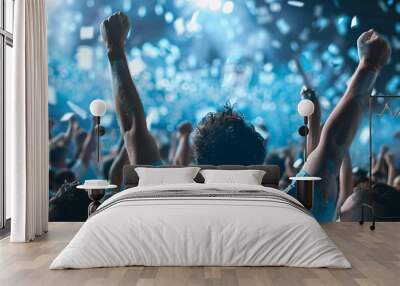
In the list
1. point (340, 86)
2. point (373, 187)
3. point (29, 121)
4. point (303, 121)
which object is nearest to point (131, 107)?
point (29, 121)

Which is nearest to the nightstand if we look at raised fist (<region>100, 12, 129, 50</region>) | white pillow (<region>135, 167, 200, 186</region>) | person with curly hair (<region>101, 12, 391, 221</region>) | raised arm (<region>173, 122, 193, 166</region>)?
→ person with curly hair (<region>101, 12, 391, 221</region>)

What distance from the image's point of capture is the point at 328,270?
430cm

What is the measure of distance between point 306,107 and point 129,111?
2292 millimetres

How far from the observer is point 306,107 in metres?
7.04

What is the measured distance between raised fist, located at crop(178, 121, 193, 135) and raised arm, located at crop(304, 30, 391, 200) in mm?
1639

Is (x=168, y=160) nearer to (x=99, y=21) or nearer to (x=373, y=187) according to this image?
(x=99, y=21)

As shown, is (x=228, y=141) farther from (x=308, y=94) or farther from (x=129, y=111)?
(x=129, y=111)

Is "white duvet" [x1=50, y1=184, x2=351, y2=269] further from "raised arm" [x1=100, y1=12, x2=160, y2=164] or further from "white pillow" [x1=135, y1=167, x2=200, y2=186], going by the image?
"raised arm" [x1=100, y1=12, x2=160, y2=164]

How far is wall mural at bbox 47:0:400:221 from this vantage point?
7.41m

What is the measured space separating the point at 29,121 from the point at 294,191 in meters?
3.50

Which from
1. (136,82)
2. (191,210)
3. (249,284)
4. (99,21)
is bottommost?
(249,284)

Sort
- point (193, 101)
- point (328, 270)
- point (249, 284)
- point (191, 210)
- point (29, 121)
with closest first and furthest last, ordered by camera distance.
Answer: point (249, 284)
point (328, 270)
point (191, 210)
point (29, 121)
point (193, 101)

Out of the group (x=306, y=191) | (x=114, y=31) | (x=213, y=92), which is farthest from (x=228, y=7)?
(x=306, y=191)

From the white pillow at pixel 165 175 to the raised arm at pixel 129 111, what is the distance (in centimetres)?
59
